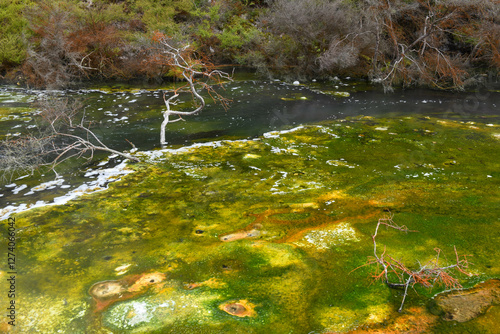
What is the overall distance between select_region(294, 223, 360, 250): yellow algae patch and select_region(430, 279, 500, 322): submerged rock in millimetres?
1187

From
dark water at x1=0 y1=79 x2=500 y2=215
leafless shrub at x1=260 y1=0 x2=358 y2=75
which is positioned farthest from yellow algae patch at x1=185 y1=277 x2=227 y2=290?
leafless shrub at x1=260 y1=0 x2=358 y2=75

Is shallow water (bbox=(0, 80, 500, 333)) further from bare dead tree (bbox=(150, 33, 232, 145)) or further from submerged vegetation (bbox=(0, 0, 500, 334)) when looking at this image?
bare dead tree (bbox=(150, 33, 232, 145))

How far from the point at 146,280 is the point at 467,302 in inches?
120

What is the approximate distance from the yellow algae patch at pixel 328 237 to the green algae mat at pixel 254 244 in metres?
0.02

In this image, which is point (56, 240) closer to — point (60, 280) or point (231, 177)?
point (60, 280)

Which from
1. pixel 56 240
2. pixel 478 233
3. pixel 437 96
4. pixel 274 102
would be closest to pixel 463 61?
pixel 437 96

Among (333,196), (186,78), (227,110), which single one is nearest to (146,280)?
(333,196)

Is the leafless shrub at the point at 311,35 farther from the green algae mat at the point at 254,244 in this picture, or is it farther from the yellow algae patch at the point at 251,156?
the yellow algae patch at the point at 251,156

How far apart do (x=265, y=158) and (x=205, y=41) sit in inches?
469

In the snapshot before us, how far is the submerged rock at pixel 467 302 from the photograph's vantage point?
331 cm

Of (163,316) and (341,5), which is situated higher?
(341,5)

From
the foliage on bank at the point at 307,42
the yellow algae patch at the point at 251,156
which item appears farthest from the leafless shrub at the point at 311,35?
the yellow algae patch at the point at 251,156

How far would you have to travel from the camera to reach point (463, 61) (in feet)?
49.1

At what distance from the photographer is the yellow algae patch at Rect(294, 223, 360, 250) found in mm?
4418
